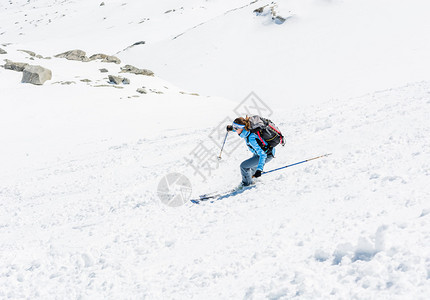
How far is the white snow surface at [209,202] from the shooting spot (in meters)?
4.98

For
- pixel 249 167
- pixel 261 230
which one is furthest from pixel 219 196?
pixel 261 230

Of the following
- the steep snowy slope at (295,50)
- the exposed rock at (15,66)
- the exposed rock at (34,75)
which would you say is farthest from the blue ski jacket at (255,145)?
the exposed rock at (15,66)

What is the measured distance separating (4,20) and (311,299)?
136m

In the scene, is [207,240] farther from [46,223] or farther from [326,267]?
[46,223]

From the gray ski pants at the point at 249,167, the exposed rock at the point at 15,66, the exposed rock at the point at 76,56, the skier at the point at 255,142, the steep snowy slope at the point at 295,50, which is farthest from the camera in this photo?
the exposed rock at the point at 76,56

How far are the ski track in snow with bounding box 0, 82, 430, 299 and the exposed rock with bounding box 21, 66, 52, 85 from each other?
23.3m

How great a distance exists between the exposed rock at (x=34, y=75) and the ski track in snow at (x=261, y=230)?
76.3 ft

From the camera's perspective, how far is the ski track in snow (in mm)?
4674

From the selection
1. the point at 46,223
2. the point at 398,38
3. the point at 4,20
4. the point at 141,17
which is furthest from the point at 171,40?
the point at 4,20

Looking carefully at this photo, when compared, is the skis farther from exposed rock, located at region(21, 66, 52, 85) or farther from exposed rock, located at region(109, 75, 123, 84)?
exposed rock, located at region(21, 66, 52, 85)

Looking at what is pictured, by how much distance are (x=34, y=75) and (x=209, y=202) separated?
3112 centimetres

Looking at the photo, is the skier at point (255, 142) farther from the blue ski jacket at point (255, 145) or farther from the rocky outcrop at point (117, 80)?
the rocky outcrop at point (117, 80)

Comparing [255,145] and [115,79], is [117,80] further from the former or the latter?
[255,145]

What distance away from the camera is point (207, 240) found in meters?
7.09
